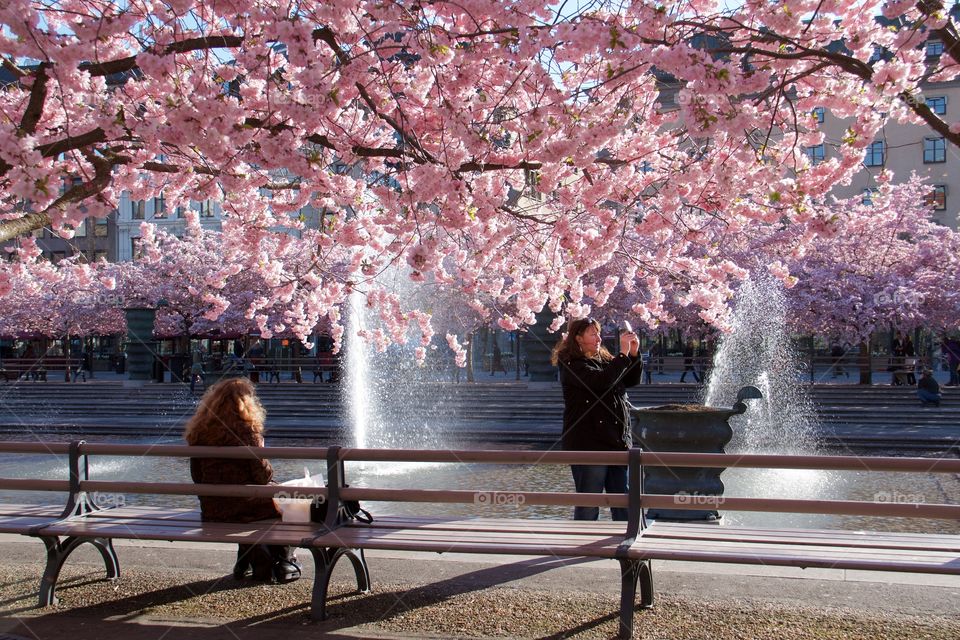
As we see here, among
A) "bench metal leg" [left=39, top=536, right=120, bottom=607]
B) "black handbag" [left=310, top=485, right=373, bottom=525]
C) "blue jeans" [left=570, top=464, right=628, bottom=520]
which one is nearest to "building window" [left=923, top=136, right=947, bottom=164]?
"blue jeans" [left=570, top=464, right=628, bottom=520]

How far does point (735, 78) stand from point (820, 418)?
49.6 feet

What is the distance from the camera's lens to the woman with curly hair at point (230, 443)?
19.4 feet

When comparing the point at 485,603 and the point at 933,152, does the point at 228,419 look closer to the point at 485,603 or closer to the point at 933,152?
the point at 485,603

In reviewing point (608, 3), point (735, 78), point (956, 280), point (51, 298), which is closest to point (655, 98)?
point (608, 3)

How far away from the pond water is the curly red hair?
3936mm

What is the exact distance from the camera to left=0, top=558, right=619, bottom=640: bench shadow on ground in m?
5.19

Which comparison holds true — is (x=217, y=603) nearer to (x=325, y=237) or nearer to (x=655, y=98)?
(x=325, y=237)

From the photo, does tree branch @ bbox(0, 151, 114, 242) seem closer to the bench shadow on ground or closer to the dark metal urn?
the bench shadow on ground

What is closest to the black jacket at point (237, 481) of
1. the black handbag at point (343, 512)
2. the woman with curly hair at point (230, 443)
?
the woman with curly hair at point (230, 443)

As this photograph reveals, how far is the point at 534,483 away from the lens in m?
11.9

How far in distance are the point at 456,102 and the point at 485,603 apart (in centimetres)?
345

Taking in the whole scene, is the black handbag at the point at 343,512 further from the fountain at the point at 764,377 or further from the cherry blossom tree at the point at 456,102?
the fountain at the point at 764,377

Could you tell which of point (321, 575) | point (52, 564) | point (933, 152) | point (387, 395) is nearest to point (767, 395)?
point (387, 395)

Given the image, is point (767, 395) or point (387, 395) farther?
point (387, 395)
